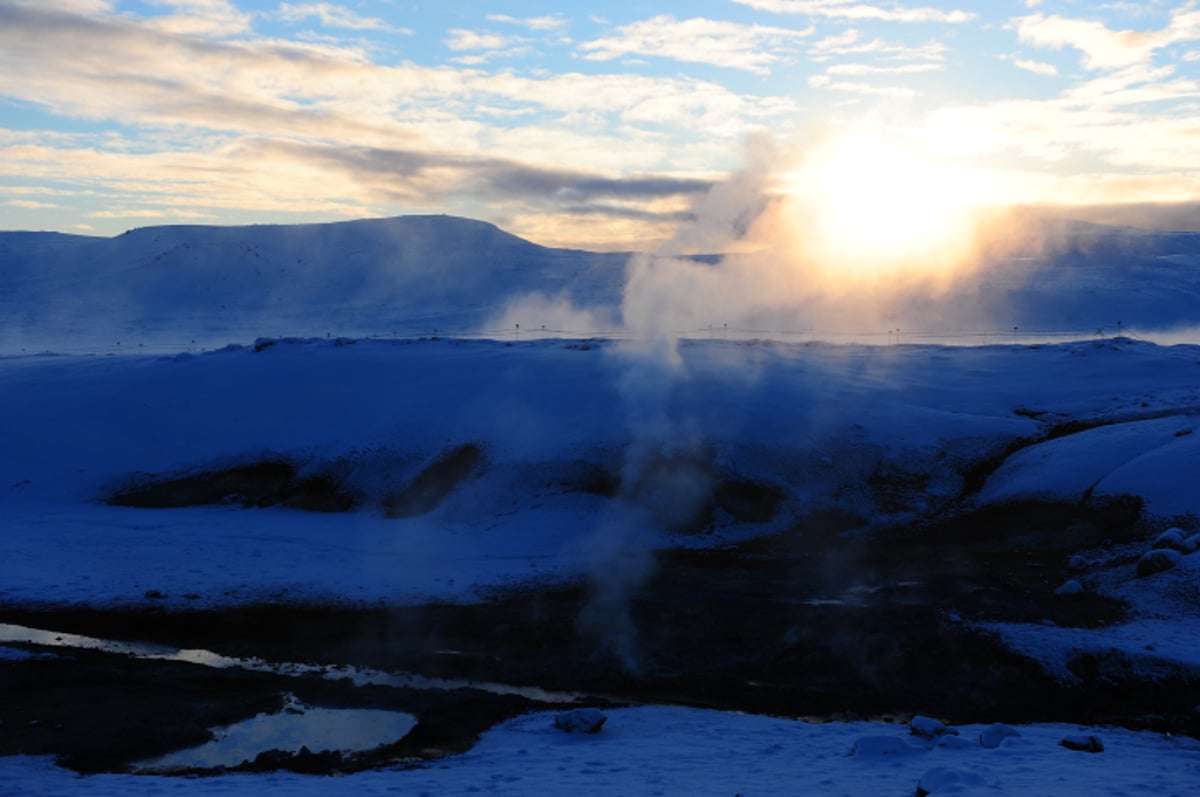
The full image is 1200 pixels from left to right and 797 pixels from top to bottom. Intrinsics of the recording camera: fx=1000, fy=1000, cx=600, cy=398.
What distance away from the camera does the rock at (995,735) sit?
50.2 ft

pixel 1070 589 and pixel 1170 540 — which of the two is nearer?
pixel 1070 589

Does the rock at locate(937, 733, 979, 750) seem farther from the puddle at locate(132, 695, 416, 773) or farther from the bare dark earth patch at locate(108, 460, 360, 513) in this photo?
the bare dark earth patch at locate(108, 460, 360, 513)

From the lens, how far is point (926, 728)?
15.6 m

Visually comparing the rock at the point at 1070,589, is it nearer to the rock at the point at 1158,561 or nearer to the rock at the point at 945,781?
the rock at the point at 1158,561

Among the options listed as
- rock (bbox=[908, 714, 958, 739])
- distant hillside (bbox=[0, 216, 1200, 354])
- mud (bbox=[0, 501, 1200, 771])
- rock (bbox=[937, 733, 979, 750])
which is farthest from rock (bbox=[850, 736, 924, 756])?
distant hillside (bbox=[0, 216, 1200, 354])

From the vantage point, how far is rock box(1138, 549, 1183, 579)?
23.6 meters

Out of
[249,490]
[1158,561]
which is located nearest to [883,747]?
[1158,561]

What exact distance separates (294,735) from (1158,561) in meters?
19.7

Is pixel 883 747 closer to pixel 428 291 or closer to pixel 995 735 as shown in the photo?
pixel 995 735

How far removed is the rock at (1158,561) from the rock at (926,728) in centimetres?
1104

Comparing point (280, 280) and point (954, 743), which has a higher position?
point (280, 280)

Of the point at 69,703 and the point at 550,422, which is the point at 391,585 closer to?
the point at 69,703

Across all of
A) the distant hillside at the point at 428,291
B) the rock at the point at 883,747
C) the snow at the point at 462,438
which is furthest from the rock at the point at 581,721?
the distant hillside at the point at 428,291

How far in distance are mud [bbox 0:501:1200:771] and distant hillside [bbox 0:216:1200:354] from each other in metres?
44.6
